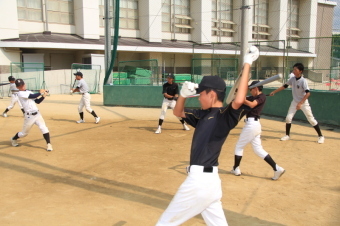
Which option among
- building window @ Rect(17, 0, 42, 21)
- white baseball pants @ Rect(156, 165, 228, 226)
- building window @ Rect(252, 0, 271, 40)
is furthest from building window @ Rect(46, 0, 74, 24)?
white baseball pants @ Rect(156, 165, 228, 226)

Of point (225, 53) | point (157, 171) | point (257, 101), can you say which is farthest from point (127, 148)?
point (225, 53)

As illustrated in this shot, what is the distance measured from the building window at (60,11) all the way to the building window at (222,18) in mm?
14752

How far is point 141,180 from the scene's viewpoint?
19.6 ft

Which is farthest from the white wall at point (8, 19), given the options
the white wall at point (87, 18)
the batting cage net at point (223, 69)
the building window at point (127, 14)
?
the batting cage net at point (223, 69)

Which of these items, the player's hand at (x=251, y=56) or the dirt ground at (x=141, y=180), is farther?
the dirt ground at (x=141, y=180)

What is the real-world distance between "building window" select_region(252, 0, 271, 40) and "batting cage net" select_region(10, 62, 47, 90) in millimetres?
22157

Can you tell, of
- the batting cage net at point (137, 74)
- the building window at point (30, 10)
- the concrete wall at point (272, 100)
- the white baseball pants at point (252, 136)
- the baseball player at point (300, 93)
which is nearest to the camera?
the white baseball pants at point (252, 136)

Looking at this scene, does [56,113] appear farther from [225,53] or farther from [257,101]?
[225,53]

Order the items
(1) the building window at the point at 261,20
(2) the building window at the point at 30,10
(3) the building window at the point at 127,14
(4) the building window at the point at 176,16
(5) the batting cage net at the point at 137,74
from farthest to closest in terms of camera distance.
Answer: (1) the building window at the point at 261,20, (4) the building window at the point at 176,16, (3) the building window at the point at 127,14, (2) the building window at the point at 30,10, (5) the batting cage net at the point at 137,74

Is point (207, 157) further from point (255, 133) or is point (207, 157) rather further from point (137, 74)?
point (137, 74)

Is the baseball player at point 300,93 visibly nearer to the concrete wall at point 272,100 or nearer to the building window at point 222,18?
the concrete wall at point 272,100

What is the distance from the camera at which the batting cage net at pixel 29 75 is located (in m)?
24.2

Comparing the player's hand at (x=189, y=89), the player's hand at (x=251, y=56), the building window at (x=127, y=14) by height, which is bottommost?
the player's hand at (x=189, y=89)

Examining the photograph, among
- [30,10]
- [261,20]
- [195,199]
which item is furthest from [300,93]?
[261,20]
